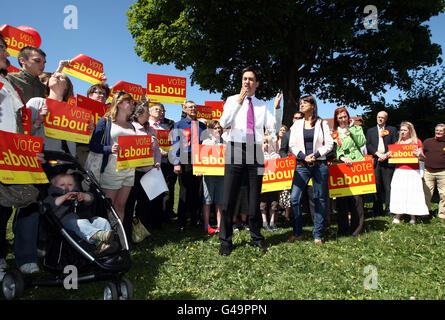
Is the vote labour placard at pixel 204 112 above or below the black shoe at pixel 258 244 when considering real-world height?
above

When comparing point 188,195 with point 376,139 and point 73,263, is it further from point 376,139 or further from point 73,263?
point 376,139

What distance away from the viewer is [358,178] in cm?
578

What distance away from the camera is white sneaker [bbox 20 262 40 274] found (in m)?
3.81

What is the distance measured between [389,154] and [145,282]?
20.1 ft

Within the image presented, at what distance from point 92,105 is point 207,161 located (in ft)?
7.84

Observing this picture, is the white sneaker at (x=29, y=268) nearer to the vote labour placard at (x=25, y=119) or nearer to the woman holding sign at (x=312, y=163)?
the vote labour placard at (x=25, y=119)

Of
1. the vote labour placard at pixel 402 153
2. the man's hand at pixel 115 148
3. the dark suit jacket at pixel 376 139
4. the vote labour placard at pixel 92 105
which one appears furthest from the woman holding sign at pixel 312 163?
the vote labour placard at pixel 92 105

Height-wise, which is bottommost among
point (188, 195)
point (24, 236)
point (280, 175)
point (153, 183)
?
point (24, 236)

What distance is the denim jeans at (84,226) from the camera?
339 cm

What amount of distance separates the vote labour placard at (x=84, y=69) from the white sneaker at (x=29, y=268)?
3.63 m

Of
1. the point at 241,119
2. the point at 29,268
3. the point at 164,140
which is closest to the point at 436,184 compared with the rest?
the point at 241,119

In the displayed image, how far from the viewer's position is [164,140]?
6.97 metres

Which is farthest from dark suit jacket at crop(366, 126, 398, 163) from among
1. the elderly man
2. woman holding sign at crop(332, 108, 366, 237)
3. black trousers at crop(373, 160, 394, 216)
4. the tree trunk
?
the tree trunk
